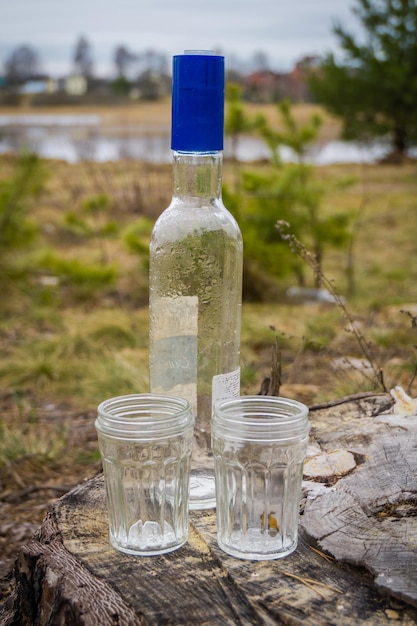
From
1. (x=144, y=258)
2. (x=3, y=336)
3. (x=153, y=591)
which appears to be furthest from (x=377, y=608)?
(x=144, y=258)

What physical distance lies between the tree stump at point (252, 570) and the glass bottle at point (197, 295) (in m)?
0.23

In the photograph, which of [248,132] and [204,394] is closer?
[204,394]

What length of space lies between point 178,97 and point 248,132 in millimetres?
4599

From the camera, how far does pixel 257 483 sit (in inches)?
49.4

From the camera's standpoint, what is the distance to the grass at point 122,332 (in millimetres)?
3580

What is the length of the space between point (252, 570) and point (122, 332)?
3869 millimetres

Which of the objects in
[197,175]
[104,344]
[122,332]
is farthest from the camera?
[122,332]

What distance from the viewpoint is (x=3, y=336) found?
5.32m

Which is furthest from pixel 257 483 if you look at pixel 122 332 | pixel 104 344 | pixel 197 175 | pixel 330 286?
pixel 122 332

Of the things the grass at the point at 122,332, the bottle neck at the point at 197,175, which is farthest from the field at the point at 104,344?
the bottle neck at the point at 197,175

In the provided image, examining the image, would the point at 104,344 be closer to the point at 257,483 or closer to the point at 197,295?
the point at 197,295

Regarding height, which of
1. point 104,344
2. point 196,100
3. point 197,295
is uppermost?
point 196,100

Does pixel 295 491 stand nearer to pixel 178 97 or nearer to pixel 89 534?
pixel 89 534

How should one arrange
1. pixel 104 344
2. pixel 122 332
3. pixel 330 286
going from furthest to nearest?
pixel 122 332, pixel 104 344, pixel 330 286
